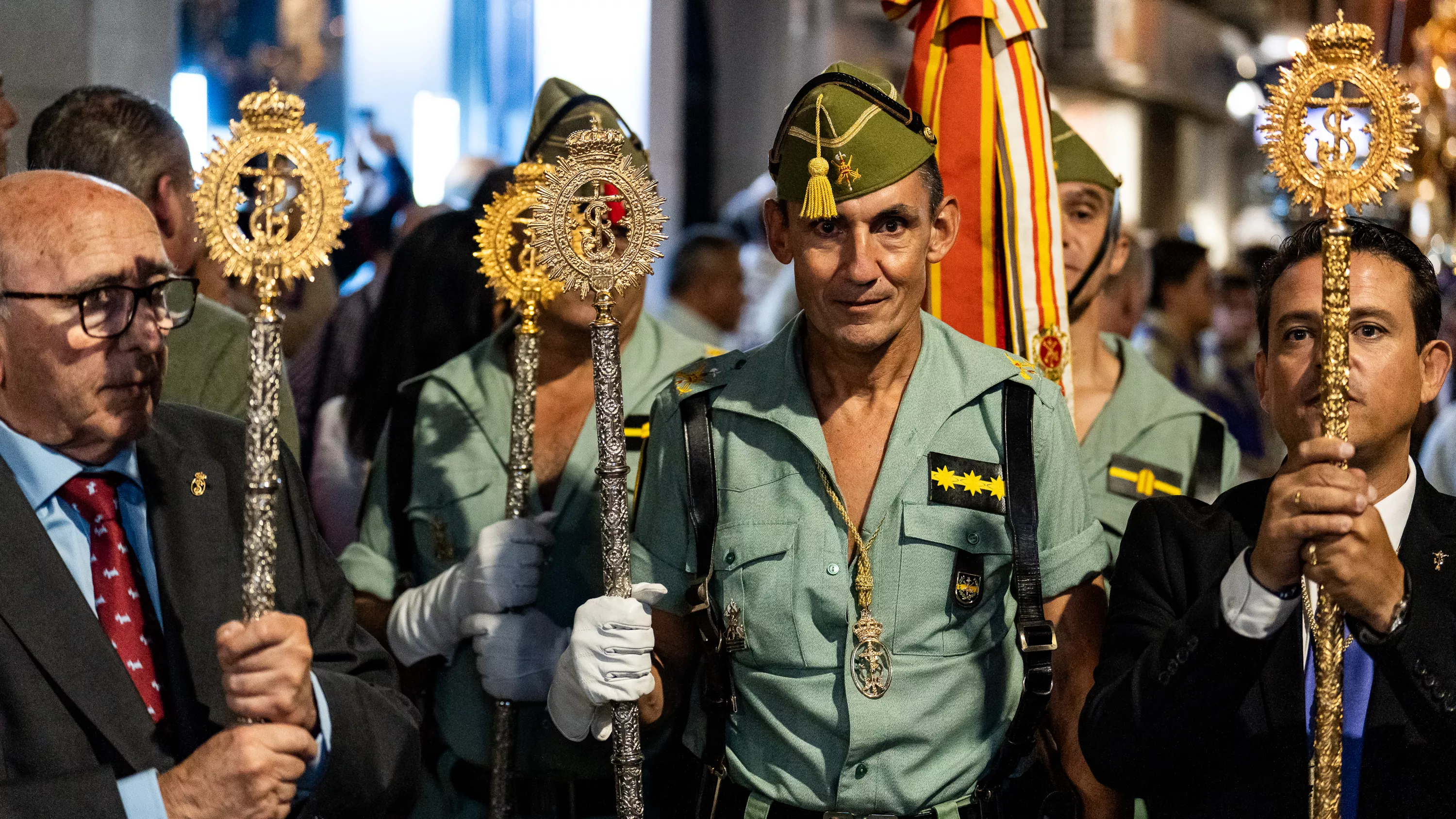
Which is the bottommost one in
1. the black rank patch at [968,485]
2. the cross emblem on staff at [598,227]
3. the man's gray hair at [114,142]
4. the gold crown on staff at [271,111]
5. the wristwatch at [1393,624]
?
the wristwatch at [1393,624]

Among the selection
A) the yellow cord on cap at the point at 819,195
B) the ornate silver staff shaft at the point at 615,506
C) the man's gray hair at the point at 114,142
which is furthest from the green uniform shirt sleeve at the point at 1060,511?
the man's gray hair at the point at 114,142

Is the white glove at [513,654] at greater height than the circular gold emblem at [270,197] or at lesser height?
lesser

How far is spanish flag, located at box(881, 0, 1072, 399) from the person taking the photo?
128 inches

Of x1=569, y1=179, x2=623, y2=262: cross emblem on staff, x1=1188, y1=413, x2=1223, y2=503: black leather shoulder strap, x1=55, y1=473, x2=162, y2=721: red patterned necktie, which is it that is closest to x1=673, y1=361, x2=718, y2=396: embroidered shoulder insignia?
x1=569, y1=179, x2=623, y2=262: cross emblem on staff

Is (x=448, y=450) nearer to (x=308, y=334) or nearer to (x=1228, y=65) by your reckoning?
(x=308, y=334)

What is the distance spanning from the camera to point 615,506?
2.59 metres

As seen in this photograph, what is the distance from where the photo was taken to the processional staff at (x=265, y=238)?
6.93 ft

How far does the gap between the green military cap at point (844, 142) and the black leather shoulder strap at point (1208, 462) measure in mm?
1229

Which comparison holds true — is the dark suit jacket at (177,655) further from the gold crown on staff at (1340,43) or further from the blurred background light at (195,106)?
the blurred background light at (195,106)

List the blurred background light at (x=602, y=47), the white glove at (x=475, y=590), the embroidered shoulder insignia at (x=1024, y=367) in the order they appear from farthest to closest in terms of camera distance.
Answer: the blurred background light at (x=602, y=47), the white glove at (x=475, y=590), the embroidered shoulder insignia at (x=1024, y=367)

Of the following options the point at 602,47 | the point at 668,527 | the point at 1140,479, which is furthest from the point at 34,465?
the point at 602,47

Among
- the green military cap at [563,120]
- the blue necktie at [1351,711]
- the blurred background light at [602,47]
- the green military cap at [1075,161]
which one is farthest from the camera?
the blurred background light at [602,47]

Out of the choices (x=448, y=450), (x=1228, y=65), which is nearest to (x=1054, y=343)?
(x=448, y=450)

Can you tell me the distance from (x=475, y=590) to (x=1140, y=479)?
152 centimetres
